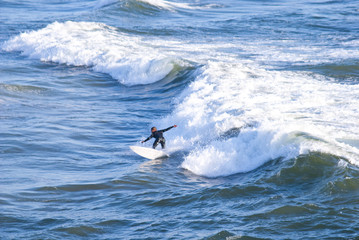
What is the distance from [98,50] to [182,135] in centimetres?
1369

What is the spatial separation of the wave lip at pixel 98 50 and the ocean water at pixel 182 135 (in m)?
0.10

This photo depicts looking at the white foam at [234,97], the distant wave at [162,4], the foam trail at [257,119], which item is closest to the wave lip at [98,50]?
the white foam at [234,97]

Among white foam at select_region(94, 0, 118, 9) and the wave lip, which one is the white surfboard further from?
white foam at select_region(94, 0, 118, 9)

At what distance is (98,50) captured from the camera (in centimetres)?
2586

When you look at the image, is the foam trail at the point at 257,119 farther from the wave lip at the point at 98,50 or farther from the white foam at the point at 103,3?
the white foam at the point at 103,3

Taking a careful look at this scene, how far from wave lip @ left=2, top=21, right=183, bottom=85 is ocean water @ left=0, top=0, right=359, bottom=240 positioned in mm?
102

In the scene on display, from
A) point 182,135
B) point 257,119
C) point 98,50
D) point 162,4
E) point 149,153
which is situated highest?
point 162,4

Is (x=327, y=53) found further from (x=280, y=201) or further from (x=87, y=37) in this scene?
(x=280, y=201)

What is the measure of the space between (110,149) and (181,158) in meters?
1.89

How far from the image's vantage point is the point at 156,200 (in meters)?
8.62

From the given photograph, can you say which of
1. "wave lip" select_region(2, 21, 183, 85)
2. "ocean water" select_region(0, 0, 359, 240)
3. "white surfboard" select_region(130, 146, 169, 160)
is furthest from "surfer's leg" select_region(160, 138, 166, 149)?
"wave lip" select_region(2, 21, 183, 85)

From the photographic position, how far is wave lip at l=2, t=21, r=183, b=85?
71.7 feet

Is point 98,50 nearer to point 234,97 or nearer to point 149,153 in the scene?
point 234,97

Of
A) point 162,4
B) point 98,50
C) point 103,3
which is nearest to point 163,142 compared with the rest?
point 98,50
